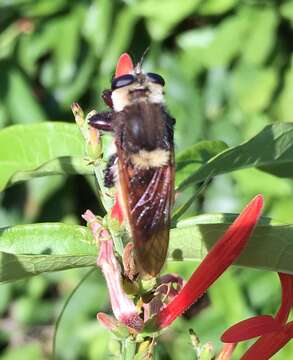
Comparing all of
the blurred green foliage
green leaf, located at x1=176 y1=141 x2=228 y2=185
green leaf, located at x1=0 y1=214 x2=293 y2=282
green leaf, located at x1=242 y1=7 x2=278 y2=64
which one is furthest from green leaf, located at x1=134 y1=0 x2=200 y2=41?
green leaf, located at x1=0 y1=214 x2=293 y2=282

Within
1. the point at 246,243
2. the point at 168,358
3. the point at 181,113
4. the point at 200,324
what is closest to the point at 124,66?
the point at 246,243

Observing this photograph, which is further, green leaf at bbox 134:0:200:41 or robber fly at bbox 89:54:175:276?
green leaf at bbox 134:0:200:41

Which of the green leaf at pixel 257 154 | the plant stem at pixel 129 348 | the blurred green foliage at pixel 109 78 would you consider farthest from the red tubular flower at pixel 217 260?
the blurred green foliage at pixel 109 78

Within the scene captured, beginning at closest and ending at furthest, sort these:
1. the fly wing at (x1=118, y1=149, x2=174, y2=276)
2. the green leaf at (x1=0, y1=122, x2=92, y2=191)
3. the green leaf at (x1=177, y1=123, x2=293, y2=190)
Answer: the fly wing at (x1=118, y1=149, x2=174, y2=276) → the green leaf at (x1=177, y1=123, x2=293, y2=190) → the green leaf at (x1=0, y1=122, x2=92, y2=191)

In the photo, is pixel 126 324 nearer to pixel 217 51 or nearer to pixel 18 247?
pixel 18 247

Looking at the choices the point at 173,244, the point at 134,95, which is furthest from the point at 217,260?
the point at 134,95

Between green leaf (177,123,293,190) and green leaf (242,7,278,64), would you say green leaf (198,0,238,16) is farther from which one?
green leaf (177,123,293,190)
